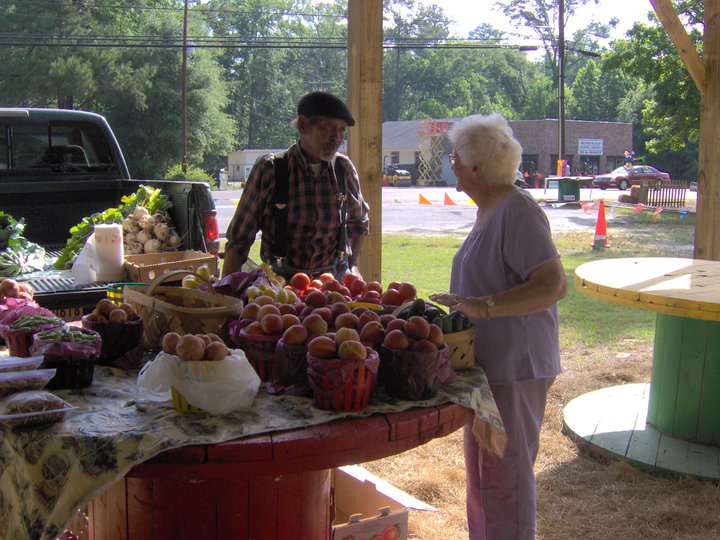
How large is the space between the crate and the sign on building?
56.5 m

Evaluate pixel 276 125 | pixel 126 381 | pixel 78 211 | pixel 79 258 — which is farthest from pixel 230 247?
pixel 276 125

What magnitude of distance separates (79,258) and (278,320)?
8.93 ft

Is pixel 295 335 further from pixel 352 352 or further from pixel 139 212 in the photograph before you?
pixel 139 212

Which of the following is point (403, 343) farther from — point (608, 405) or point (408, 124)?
point (408, 124)

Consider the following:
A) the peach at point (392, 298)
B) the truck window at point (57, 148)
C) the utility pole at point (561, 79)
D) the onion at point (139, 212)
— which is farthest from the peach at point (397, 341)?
the utility pole at point (561, 79)

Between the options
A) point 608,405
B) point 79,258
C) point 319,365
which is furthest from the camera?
point 608,405

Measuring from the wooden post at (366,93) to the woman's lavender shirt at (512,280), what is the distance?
1.67 m

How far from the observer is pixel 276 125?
67188mm

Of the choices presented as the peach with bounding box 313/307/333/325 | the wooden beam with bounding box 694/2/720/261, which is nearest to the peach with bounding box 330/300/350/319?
the peach with bounding box 313/307/333/325

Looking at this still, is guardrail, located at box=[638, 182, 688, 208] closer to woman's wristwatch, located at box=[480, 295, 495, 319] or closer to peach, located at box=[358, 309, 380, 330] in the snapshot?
woman's wristwatch, located at box=[480, 295, 495, 319]

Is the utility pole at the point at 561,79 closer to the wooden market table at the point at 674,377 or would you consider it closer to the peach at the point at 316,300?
the wooden market table at the point at 674,377

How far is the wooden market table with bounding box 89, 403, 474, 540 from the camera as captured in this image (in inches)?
70.5

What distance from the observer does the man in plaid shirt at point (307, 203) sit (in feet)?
12.2

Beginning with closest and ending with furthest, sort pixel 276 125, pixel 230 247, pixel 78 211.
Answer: pixel 230 247 < pixel 78 211 < pixel 276 125
